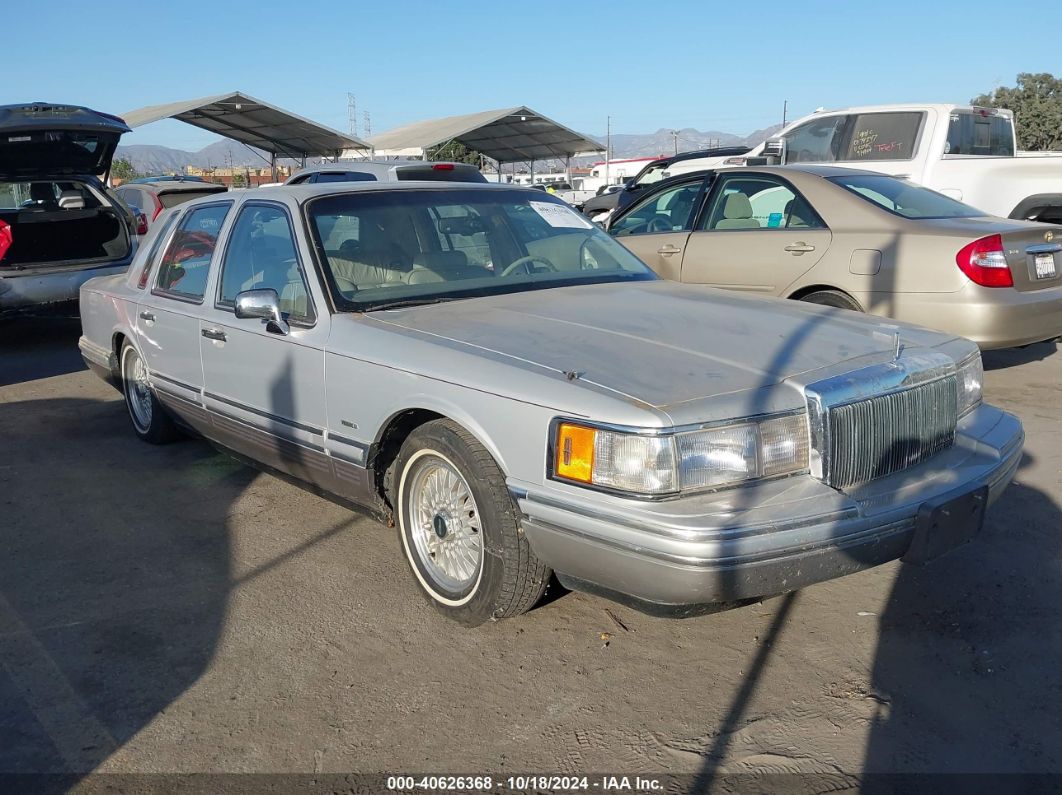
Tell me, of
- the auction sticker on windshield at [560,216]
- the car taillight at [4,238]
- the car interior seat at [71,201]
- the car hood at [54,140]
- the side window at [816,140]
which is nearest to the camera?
the auction sticker on windshield at [560,216]

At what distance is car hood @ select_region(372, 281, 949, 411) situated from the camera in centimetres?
308

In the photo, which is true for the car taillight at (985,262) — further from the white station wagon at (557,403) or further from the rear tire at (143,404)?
the rear tire at (143,404)

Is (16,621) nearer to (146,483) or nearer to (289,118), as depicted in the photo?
(146,483)

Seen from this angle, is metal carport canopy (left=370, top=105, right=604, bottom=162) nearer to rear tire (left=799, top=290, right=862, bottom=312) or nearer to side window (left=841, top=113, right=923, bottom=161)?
side window (left=841, top=113, right=923, bottom=161)

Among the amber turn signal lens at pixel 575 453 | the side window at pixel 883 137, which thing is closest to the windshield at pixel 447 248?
the amber turn signal lens at pixel 575 453

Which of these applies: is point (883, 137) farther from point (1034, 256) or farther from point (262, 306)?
point (262, 306)

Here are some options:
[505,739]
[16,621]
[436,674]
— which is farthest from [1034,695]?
[16,621]

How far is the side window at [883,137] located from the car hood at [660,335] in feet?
21.3

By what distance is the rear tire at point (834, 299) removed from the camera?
21.0 ft

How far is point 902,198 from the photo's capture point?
6.79 metres

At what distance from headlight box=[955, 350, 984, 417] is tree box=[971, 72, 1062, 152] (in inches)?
1511

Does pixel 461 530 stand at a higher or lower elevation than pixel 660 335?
lower

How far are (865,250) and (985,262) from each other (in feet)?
2.38

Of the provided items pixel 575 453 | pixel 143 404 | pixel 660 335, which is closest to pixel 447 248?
pixel 660 335
